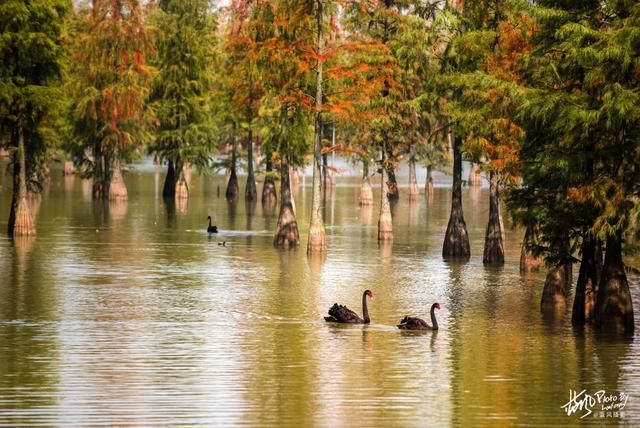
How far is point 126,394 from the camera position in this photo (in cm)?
2883

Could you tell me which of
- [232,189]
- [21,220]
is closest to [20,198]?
[21,220]

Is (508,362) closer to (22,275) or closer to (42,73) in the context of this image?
(22,275)

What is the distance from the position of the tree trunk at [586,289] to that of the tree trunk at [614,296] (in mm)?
1243

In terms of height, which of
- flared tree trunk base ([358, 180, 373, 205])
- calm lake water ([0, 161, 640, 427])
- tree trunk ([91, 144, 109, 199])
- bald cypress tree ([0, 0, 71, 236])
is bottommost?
calm lake water ([0, 161, 640, 427])

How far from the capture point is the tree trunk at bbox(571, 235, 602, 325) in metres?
39.9

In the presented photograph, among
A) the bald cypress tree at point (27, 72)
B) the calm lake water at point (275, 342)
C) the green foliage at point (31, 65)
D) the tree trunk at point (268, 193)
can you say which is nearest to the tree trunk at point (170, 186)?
the tree trunk at point (268, 193)

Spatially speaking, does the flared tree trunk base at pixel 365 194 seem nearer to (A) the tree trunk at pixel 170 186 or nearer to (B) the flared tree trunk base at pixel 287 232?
(A) the tree trunk at pixel 170 186

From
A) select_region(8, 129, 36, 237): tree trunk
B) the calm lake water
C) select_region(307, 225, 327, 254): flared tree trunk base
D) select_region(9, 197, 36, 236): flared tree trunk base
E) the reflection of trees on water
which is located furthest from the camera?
select_region(9, 197, 36, 236): flared tree trunk base

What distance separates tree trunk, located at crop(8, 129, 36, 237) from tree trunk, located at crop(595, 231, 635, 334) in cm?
3691

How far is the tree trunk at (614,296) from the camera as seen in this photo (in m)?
38.2

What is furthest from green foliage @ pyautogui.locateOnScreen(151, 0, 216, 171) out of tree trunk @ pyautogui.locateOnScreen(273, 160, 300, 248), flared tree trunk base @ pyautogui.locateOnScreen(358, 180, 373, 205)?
tree trunk @ pyautogui.locateOnScreen(273, 160, 300, 248)

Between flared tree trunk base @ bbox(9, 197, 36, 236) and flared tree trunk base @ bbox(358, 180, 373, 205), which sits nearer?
flared tree trunk base @ bbox(9, 197, 36, 236)

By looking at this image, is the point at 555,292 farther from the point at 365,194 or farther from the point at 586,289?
the point at 365,194

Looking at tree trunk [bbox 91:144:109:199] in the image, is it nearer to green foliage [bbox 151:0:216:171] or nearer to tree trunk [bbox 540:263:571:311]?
green foliage [bbox 151:0:216:171]
